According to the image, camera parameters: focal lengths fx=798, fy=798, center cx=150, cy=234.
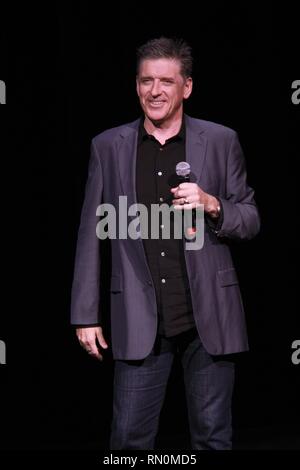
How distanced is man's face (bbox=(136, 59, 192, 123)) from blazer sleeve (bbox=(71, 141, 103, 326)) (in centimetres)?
26

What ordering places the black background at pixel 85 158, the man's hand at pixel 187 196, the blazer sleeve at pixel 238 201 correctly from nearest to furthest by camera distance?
the man's hand at pixel 187 196 → the blazer sleeve at pixel 238 201 → the black background at pixel 85 158

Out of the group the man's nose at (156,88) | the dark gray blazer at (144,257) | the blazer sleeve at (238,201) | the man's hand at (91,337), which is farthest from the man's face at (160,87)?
the man's hand at (91,337)

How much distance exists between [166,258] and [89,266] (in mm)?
261

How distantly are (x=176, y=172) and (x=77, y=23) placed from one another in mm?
1202

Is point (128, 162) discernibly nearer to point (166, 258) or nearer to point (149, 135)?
point (149, 135)

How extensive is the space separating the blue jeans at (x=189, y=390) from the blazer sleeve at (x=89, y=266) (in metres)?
0.20

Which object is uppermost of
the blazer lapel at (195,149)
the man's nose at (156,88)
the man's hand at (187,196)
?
the man's nose at (156,88)

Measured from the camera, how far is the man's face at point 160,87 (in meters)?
2.56

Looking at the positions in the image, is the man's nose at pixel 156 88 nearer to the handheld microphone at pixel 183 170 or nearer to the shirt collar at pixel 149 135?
the shirt collar at pixel 149 135

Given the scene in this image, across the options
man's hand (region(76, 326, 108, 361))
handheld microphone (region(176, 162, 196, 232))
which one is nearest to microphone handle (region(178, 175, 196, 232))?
handheld microphone (region(176, 162, 196, 232))

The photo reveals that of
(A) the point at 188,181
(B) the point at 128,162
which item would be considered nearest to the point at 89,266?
(B) the point at 128,162

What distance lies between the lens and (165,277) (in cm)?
256

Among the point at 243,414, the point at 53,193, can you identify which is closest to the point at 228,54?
the point at 53,193

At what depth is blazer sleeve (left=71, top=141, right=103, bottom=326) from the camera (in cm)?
262
